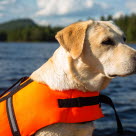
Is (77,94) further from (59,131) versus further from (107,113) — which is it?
(107,113)

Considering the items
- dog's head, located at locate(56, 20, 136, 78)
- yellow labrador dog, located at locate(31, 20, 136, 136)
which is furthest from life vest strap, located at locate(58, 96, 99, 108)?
dog's head, located at locate(56, 20, 136, 78)

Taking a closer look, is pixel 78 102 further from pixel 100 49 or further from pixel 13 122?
pixel 13 122

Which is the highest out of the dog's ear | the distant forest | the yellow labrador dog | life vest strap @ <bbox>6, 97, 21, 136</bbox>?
the dog's ear

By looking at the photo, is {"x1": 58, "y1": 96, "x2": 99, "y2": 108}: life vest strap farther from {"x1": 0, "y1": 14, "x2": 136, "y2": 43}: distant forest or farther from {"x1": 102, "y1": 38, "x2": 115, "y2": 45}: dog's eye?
{"x1": 0, "y1": 14, "x2": 136, "y2": 43}: distant forest

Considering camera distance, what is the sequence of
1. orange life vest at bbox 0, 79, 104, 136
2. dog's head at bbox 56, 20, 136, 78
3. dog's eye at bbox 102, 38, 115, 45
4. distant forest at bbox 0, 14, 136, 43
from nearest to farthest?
orange life vest at bbox 0, 79, 104, 136 → dog's head at bbox 56, 20, 136, 78 → dog's eye at bbox 102, 38, 115, 45 → distant forest at bbox 0, 14, 136, 43

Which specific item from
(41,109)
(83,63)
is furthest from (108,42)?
(41,109)

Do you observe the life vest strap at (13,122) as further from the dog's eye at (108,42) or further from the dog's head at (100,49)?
the dog's eye at (108,42)

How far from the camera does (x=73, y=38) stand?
420 cm

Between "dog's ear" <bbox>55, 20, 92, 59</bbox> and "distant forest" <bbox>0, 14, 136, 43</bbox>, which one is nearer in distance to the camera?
"dog's ear" <bbox>55, 20, 92, 59</bbox>

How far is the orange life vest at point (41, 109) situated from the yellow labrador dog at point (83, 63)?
87 millimetres

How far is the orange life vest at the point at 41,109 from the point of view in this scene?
3.96 metres

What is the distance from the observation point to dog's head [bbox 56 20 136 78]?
13.4 feet

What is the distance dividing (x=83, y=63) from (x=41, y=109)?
0.88m

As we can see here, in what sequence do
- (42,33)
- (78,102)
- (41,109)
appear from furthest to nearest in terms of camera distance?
(42,33)
(78,102)
(41,109)
